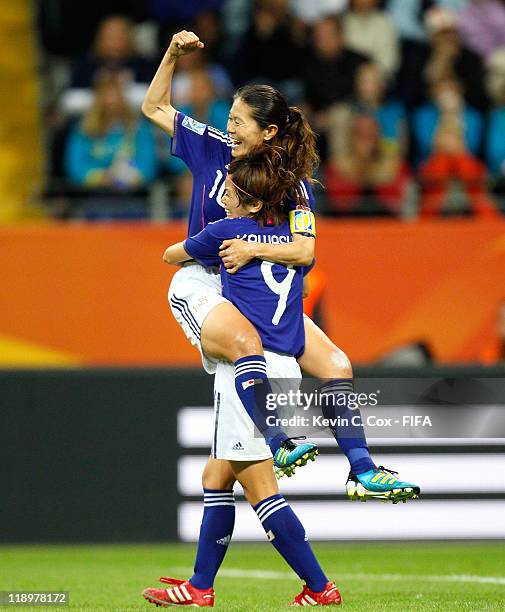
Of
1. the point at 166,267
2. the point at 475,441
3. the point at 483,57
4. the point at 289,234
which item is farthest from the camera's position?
the point at 483,57

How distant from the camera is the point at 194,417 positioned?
9812 millimetres

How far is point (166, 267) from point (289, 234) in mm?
5401

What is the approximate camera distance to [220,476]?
6488 mm

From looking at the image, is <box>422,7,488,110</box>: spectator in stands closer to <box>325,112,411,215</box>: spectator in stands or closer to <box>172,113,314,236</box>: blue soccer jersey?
<box>325,112,411,215</box>: spectator in stands

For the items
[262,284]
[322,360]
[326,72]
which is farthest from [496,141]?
[262,284]

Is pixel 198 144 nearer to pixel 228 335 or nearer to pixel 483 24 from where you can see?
pixel 228 335

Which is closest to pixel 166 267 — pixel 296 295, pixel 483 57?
pixel 483 57

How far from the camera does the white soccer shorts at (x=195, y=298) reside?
249 inches

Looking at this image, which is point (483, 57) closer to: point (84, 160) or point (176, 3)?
point (176, 3)

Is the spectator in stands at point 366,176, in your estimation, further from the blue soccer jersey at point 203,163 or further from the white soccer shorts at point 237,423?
the white soccer shorts at point 237,423

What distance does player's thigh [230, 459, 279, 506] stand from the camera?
6262 millimetres

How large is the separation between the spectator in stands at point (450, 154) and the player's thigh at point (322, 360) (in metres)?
5.58

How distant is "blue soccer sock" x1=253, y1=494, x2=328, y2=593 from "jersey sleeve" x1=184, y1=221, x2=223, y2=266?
3.60 feet

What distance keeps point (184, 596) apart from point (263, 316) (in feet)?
4.36
